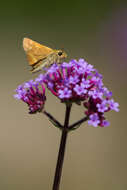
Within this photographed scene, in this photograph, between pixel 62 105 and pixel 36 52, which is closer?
pixel 36 52

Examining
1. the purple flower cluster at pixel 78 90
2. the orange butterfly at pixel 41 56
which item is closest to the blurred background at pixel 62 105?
the orange butterfly at pixel 41 56

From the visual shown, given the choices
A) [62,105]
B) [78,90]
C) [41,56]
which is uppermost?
[62,105]

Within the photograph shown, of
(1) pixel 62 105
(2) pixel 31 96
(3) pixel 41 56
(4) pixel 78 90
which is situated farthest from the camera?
(1) pixel 62 105

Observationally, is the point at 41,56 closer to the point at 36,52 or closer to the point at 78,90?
the point at 36,52

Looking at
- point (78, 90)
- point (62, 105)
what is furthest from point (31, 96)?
point (62, 105)

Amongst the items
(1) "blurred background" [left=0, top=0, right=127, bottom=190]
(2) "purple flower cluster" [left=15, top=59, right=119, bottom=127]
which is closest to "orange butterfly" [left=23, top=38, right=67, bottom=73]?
(2) "purple flower cluster" [left=15, top=59, right=119, bottom=127]

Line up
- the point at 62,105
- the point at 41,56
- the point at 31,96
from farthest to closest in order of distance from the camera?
the point at 62,105, the point at 41,56, the point at 31,96

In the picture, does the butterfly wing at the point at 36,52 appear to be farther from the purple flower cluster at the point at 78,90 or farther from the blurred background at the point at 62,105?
the blurred background at the point at 62,105
